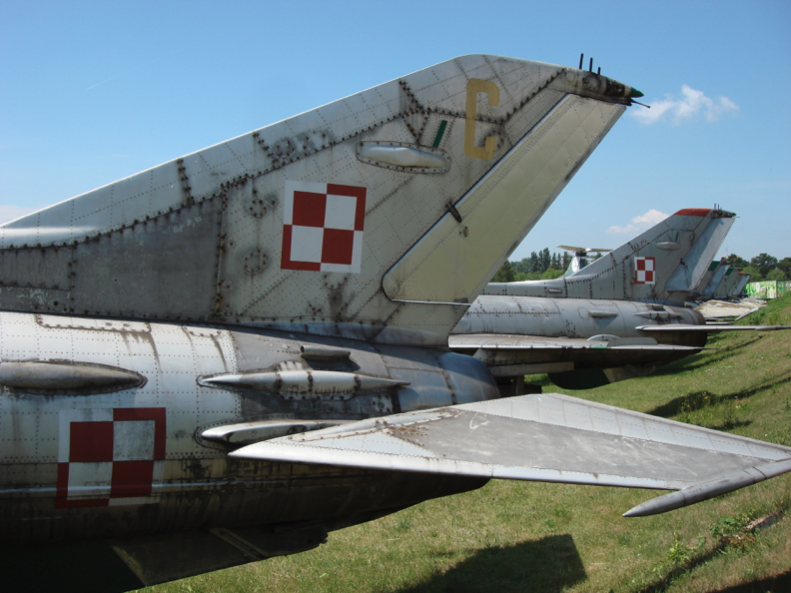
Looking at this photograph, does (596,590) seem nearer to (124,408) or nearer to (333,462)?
(333,462)

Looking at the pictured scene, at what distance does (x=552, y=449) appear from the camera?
3.35 metres

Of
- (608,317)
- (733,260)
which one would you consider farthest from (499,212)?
(733,260)

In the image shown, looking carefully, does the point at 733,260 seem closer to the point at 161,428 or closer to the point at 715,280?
the point at 715,280

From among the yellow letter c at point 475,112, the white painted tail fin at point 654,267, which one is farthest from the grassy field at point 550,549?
the white painted tail fin at point 654,267

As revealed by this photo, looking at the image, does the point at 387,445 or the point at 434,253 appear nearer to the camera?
the point at 387,445

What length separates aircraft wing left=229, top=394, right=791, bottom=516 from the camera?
3.04m

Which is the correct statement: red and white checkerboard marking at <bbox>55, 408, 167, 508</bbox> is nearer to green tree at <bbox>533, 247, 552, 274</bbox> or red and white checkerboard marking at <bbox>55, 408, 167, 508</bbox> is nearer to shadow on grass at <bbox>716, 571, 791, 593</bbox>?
shadow on grass at <bbox>716, 571, 791, 593</bbox>

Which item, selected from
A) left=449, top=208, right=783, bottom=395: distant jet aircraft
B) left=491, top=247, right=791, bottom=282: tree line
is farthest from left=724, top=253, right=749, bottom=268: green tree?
left=449, top=208, right=783, bottom=395: distant jet aircraft

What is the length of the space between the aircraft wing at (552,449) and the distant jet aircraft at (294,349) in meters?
0.02

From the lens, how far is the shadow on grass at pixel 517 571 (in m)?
5.68

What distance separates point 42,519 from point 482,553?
4771mm

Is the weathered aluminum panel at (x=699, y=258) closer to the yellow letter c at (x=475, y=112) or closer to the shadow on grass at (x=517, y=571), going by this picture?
the shadow on grass at (x=517, y=571)

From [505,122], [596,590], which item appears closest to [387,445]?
[505,122]

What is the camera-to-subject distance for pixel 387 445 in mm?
3312
